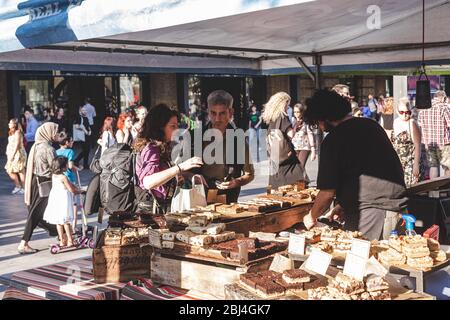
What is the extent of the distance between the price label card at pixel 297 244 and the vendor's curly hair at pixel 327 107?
938mm

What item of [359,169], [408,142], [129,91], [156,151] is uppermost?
[129,91]

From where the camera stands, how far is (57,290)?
3.26m

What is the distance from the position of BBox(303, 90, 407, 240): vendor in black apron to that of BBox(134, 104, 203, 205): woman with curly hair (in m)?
1.04

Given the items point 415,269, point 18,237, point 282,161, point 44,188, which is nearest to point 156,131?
point 415,269

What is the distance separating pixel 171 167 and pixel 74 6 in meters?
1.26

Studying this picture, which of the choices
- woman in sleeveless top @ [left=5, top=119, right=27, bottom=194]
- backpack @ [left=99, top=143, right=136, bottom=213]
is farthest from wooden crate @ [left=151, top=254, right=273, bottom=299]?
woman in sleeveless top @ [left=5, top=119, right=27, bottom=194]

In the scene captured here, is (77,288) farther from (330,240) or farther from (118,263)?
(330,240)

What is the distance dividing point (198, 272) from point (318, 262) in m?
0.62

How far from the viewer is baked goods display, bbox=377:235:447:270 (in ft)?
9.70

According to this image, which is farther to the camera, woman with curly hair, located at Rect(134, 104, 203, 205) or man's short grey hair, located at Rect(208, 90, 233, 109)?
man's short grey hair, located at Rect(208, 90, 233, 109)

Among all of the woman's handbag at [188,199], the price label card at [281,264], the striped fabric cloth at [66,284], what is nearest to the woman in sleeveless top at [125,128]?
the woman's handbag at [188,199]

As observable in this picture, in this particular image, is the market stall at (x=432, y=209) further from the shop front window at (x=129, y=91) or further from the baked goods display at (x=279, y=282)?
the shop front window at (x=129, y=91)

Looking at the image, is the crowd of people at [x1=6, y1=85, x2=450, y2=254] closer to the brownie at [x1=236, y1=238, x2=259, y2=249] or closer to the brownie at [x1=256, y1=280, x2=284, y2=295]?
the brownie at [x1=236, y1=238, x2=259, y2=249]

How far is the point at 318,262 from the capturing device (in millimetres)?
2896
